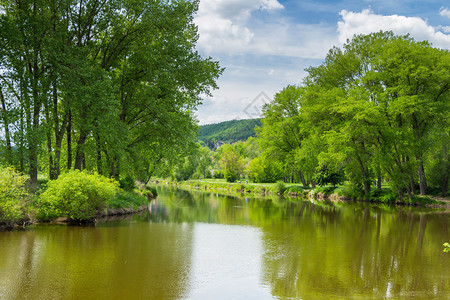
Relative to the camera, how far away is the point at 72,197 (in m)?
14.1

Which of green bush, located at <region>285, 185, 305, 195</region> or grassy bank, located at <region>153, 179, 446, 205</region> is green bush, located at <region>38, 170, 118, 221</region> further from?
green bush, located at <region>285, 185, 305, 195</region>

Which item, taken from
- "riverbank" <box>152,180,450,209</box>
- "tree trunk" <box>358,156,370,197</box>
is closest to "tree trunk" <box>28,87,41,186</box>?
"tree trunk" <box>358,156,370,197</box>

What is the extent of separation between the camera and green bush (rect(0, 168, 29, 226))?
12.0 m

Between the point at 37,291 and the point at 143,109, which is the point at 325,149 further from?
the point at 37,291

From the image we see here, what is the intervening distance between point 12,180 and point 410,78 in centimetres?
2894

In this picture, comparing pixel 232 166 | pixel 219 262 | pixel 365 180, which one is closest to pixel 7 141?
pixel 219 262

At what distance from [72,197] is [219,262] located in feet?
25.1

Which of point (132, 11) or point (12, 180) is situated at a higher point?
point (132, 11)

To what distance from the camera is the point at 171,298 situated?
6.68 m

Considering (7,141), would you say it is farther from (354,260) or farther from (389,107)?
(389,107)

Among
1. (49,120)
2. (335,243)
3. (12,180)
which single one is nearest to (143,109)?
(49,120)

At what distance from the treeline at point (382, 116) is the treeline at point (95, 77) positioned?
15.1 meters

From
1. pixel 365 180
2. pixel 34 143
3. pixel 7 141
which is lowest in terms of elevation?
pixel 365 180

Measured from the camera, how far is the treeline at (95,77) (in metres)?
15.9
